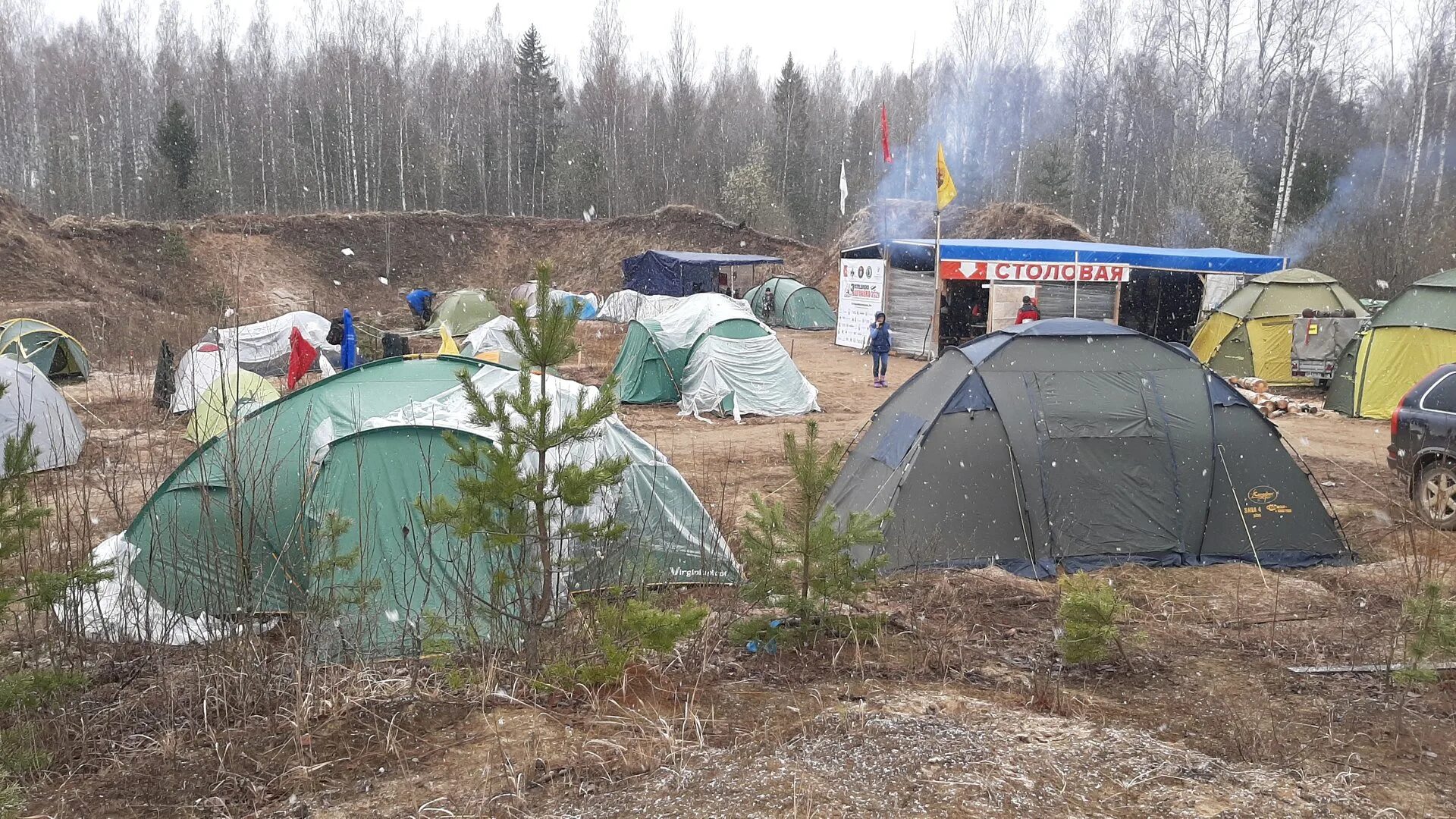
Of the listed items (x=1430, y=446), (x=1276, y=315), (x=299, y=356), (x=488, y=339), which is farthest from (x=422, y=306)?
(x=1430, y=446)

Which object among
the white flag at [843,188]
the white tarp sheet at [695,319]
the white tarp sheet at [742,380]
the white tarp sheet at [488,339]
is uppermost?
the white flag at [843,188]

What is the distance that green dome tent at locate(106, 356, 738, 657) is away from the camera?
5.09 meters

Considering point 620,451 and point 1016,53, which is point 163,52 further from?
point 620,451

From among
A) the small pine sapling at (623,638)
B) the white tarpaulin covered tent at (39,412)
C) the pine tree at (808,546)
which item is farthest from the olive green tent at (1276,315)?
the white tarpaulin covered tent at (39,412)

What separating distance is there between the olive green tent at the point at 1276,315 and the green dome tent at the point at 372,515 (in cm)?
1320

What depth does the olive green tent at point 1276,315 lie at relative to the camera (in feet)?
54.9

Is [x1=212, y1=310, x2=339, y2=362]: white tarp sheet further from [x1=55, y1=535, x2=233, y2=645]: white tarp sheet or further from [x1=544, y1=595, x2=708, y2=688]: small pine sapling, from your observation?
[x1=544, y1=595, x2=708, y2=688]: small pine sapling

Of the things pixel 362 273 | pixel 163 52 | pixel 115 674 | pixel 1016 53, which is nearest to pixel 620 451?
pixel 115 674

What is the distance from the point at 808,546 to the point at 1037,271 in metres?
16.7

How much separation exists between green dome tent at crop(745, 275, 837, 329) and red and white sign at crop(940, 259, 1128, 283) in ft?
29.1

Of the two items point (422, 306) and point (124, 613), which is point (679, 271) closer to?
point (422, 306)

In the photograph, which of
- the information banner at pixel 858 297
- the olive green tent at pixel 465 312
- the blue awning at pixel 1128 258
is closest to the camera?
the blue awning at pixel 1128 258

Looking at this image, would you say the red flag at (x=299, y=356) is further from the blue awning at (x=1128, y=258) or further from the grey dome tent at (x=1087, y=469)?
the blue awning at (x=1128, y=258)

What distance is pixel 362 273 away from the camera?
113ft
